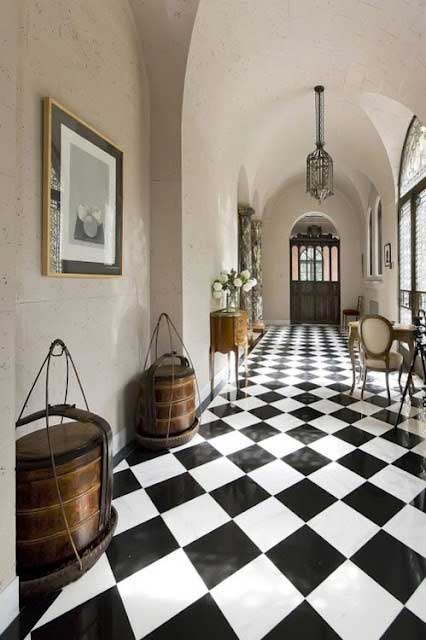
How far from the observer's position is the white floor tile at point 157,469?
222 cm

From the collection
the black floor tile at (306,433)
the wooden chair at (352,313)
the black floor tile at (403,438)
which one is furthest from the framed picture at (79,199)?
the wooden chair at (352,313)

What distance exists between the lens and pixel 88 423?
165 centimetres

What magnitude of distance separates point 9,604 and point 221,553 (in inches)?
34.1

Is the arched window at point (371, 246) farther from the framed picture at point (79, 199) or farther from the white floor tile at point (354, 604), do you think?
the white floor tile at point (354, 604)

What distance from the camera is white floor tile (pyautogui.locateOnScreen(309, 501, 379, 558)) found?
1.62 m

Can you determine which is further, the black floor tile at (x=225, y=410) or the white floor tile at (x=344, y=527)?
the black floor tile at (x=225, y=410)

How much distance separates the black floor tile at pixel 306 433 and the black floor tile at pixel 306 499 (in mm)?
648

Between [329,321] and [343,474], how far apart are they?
878 centimetres

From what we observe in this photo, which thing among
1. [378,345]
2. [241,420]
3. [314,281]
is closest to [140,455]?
[241,420]

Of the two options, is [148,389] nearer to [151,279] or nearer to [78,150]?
[151,279]

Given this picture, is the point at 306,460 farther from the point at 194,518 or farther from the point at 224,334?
the point at 224,334

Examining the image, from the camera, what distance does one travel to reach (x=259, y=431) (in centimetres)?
294

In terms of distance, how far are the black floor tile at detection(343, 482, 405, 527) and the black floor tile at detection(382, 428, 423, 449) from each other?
771mm

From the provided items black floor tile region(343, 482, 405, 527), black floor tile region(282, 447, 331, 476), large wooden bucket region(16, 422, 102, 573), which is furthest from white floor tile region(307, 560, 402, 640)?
large wooden bucket region(16, 422, 102, 573)
